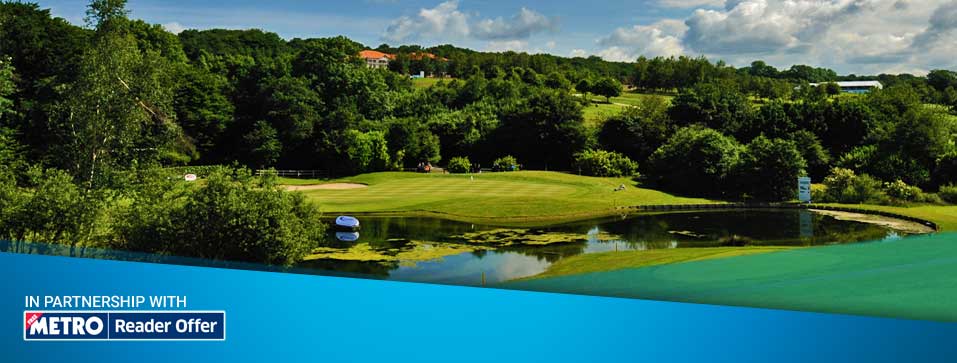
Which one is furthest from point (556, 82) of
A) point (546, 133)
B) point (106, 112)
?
point (106, 112)

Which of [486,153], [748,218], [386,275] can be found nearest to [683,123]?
[486,153]

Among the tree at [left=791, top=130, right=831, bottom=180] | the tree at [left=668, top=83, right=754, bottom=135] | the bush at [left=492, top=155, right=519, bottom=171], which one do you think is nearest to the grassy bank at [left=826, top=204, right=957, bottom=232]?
the tree at [left=791, top=130, right=831, bottom=180]

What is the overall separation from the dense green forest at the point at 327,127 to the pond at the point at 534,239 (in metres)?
4.75

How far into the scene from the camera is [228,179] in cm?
1919

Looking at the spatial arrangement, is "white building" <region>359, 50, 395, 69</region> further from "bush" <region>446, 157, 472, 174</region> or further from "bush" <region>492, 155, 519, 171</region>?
"bush" <region>446, 157, 472, 174</region>

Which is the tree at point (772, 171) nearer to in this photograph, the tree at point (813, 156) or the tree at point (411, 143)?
the tree at point (813, 156)

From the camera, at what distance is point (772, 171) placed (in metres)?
44.3

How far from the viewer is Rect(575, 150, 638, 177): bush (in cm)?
5478

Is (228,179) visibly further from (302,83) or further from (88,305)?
(302,83)

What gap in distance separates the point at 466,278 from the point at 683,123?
144 feet

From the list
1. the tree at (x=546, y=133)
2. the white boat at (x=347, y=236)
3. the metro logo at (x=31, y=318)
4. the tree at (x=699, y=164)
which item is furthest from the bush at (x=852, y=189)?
the metro logo at (x=31, y=318)

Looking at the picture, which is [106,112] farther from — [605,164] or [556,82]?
[556,82]

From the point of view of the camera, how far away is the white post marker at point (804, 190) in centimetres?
4197

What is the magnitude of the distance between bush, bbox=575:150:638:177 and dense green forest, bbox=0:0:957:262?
138 millimetres
